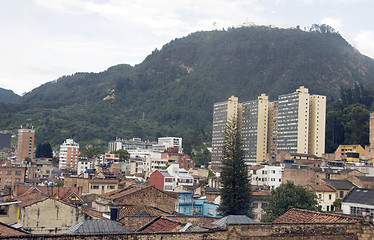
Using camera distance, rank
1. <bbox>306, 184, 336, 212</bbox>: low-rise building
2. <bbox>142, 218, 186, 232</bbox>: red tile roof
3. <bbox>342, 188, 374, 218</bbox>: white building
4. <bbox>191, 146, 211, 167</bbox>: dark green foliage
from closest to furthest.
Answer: <bbox>142, 218, 186, 232</bbox>: red tile roof, <bbox>342, 188, 374, 218</bbox>: white building, <bbox>306, 184, 336, 212</bbox>: low-rise building, <bbox>191, 146, 211, 167</bbox>: dark green foliage

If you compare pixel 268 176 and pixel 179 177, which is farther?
pixel 268 176

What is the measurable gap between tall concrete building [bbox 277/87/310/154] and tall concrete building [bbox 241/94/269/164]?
627cm

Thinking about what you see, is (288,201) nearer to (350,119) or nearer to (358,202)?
(358,202)

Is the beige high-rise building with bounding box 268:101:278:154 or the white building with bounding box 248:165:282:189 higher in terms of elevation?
the beige high-rise building with bounding box 268:101:278:154

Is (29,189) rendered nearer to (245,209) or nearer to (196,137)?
(245,209)

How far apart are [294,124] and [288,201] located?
247 ft

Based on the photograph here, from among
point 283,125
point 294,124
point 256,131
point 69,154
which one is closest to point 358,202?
point 294,124

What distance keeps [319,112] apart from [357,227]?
10166 cm

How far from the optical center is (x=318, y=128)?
116 metres

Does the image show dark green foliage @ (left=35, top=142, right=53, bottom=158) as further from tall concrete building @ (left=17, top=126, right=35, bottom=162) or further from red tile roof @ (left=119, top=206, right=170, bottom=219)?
red tile roof @ (left=119, top=206, right=170, bottom=219)

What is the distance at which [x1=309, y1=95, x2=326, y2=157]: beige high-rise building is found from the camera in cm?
11588

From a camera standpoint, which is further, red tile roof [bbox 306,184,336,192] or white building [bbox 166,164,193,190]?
white building [bbox 166,164,193,190]

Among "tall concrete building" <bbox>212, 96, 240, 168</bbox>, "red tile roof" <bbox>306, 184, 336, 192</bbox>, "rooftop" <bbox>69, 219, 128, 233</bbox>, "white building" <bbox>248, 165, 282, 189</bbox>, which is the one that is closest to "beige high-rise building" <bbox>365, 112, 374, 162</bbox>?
"white building" <bbox>248, 165, 282, 189</bbox>

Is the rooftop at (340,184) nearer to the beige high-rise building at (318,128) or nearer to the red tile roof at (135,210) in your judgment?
the red tile roof at (135,210)
